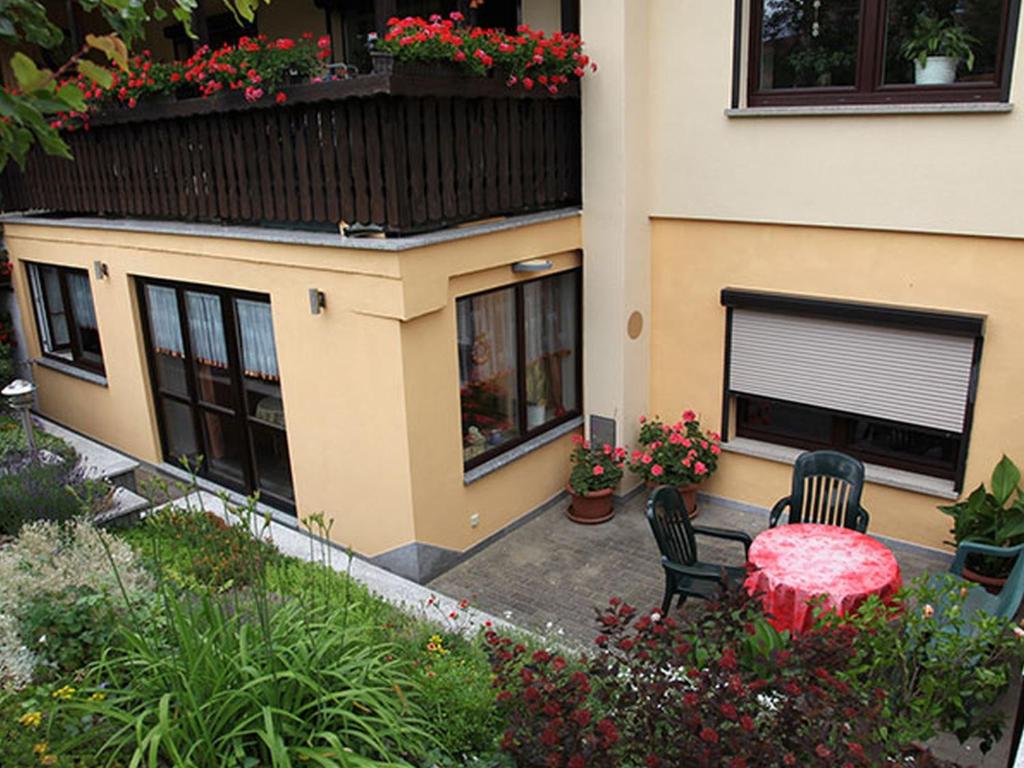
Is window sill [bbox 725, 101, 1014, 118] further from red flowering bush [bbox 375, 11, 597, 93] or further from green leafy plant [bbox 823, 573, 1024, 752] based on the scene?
green leafy plant [bbox 823, 573, 1024, 752]

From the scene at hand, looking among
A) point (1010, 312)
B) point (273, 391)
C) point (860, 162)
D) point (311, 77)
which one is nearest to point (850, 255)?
point (860, 162)

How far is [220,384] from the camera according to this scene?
371 inches

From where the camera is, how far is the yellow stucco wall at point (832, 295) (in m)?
7.41

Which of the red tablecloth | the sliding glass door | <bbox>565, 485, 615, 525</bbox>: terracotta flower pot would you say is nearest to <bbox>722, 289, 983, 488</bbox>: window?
<bbox>565, 485, 615, 525</bbox>: terracotta flower pot

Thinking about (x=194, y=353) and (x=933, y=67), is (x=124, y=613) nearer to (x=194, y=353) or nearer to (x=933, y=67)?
(x=194, y=353)

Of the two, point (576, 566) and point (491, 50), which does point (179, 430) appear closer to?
point (576, 566)

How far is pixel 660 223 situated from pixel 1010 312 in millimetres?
3440

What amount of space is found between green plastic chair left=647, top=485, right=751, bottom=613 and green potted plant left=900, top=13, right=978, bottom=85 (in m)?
4.22

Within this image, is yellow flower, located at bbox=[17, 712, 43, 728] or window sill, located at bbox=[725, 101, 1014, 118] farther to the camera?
window sill, located at bbox=[725, 101, 1014, 118]

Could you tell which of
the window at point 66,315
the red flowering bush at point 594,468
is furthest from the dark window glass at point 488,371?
the window at point 66,315

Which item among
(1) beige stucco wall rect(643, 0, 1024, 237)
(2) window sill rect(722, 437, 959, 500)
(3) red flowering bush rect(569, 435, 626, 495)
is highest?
(1) beige stucco wall rect(643, 0, 1024, 237)

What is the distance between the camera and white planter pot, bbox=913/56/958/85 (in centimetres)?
722

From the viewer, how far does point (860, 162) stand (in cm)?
768

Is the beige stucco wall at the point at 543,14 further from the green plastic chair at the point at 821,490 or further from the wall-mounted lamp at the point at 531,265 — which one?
the green plastic chair at the point at 821,490
